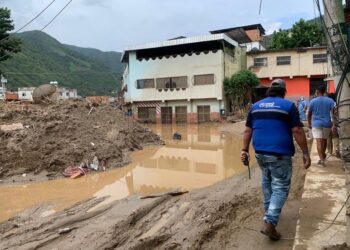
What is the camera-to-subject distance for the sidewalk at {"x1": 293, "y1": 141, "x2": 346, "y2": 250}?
13.5 feet

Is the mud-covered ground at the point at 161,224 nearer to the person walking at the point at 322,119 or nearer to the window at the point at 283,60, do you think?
the person walking at the point at 322,119

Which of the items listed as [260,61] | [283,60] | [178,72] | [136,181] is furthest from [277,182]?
[260,61]

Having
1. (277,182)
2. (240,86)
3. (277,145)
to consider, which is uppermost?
(240,86)

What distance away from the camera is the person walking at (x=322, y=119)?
310 inches

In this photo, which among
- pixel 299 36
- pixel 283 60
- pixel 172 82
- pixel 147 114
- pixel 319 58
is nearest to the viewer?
pixel 319 58

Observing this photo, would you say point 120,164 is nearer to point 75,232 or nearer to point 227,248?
point 75,232

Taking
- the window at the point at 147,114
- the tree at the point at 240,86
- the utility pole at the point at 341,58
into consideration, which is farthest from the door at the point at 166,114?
the utility pole at the point at 341,58

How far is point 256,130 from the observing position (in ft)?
15.1

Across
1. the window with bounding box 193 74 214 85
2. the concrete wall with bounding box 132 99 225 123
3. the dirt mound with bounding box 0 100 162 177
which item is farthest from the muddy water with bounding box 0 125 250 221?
the window with bounding box 193 74 214 85

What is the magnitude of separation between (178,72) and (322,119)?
2679 cm

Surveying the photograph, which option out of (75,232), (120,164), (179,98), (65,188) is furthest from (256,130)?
(179,98)

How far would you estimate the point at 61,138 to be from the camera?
14461 mm

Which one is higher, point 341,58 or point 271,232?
point 341,58

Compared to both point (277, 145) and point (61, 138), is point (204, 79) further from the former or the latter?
point (277, 145)
